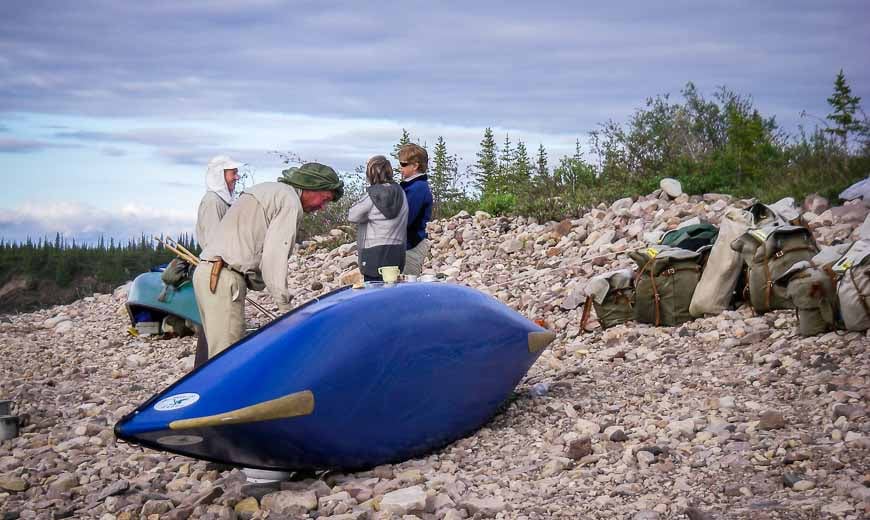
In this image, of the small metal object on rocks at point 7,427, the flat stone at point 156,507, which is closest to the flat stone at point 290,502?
the flat stone at point 156,507

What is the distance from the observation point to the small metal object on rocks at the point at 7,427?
743cm

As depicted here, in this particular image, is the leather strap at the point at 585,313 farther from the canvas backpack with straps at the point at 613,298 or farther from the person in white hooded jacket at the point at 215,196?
the person in white hooded jacket at the point at 215,196

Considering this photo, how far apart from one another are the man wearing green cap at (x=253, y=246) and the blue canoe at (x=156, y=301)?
205 inches

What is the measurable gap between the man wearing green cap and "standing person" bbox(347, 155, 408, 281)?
107cm

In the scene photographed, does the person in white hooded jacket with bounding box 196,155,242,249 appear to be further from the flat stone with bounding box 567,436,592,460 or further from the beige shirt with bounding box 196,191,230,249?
the flat stone with bounding box 567,436,592,460

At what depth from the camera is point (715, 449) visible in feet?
17.5

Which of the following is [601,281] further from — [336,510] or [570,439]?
[336,510]

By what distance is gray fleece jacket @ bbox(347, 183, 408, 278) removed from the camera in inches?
300

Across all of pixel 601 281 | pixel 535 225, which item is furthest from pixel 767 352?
pixel 535 225

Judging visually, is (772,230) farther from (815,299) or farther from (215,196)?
(215,196)

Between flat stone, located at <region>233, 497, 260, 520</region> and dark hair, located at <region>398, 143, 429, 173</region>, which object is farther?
dark hair, located at <region>398, 143, 429, 173</region>

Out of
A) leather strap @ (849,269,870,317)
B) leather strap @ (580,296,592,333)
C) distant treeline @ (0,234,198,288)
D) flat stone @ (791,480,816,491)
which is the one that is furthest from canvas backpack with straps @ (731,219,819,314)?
distant treeline @ (0,234,198,288)

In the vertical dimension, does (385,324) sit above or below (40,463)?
above

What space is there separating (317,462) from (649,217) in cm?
825
